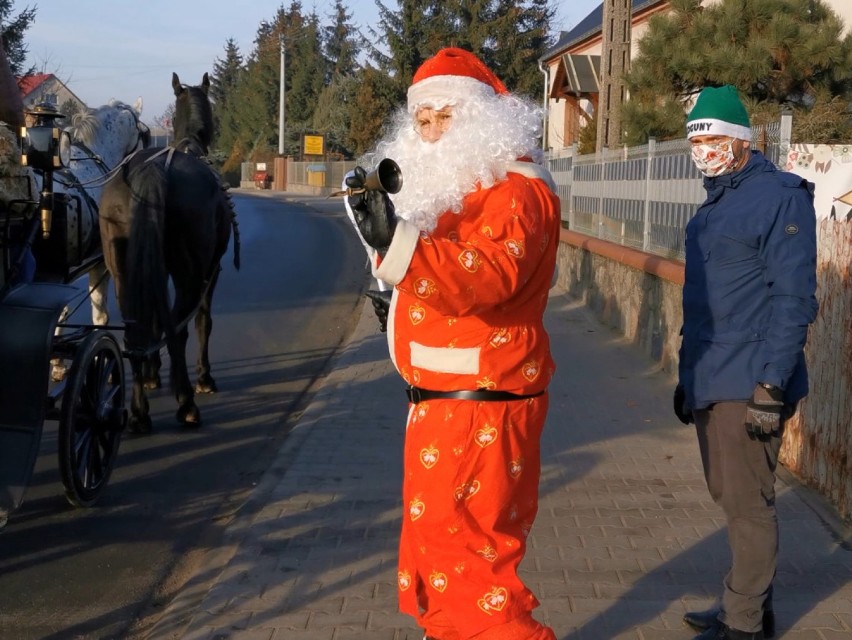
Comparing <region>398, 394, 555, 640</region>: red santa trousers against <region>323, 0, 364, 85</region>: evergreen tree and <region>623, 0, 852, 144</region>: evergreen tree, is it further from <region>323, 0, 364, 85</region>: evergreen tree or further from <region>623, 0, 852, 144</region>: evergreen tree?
<region>323, 0, 364, 85</region>: evergreen tree

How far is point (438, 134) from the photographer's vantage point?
2898 mm

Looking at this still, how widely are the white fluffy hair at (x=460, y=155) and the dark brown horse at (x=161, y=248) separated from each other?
11.1ft

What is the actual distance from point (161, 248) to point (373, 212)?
3899 millimetres

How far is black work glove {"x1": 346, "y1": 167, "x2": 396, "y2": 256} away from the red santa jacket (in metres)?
0.03

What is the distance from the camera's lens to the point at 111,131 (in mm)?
7254

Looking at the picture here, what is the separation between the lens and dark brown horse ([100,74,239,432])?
597cm

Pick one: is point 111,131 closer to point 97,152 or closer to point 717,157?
point 97,152

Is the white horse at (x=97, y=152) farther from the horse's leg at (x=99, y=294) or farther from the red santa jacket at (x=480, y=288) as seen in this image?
the red santa jacket at (x=480, y=288)

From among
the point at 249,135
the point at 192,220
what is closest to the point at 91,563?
the point at 192,220

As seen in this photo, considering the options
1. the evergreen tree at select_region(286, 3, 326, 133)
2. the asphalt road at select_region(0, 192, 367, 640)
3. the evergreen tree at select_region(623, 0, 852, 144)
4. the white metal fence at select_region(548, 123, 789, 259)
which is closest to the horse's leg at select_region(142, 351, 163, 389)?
the asphalt road at select_region(0, 192, 367, 640)

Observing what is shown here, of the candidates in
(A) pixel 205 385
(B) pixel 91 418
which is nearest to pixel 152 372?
(A) pixel 205 385

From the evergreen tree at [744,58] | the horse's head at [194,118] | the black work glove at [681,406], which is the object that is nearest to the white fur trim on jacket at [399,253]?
the black work glove at [681,406]

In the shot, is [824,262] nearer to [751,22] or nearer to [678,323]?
[678,323]

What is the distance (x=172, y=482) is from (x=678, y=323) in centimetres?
437
